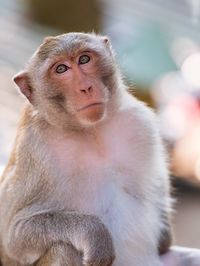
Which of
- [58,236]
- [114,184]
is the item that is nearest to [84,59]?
[114,184]

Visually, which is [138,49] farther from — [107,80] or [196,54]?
[107,80]

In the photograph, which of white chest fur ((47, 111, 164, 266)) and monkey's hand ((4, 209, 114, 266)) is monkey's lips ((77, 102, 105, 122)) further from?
monkey's hand ((4, 209, 114, 266))

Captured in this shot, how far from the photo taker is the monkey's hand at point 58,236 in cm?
346

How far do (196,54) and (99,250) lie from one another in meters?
5.15

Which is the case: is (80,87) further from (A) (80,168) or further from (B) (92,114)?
(A) (80,168)

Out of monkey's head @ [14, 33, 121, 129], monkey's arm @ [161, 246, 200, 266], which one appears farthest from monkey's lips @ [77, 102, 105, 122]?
monkey's arm @ [161, 246, 200, 266]

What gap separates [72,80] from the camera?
11.2 feet

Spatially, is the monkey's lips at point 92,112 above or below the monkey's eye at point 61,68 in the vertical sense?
below

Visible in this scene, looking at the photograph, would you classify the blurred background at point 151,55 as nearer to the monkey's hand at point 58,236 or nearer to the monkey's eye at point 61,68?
the monkey's eye at point 61,68

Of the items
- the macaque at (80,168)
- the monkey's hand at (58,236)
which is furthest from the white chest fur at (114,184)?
the monkey's hand at (58,236)

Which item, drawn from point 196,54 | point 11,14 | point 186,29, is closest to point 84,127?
point 196,54

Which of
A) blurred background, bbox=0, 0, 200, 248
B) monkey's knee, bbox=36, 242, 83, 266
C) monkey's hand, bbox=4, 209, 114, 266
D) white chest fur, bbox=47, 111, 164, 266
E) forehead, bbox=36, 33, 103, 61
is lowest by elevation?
monkey's knee, bbox=36, 242, 83, 266

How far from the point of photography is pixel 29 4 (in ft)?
32.4

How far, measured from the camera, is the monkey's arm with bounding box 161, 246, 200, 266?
3971 millimetres
